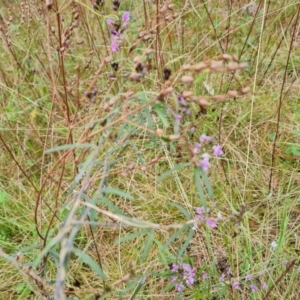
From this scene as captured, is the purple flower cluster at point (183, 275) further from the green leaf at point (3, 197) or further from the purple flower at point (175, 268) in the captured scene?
the green leaf at point (3, 197)

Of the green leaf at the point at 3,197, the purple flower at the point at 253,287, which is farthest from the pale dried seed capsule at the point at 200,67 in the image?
the green leaf at the point at 3,197

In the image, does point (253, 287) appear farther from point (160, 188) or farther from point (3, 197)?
point (3, 197)

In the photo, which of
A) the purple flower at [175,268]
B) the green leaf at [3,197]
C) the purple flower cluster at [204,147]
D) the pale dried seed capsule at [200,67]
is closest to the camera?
the pale dried seed capsule at [200,67]

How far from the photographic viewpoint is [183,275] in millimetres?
1300

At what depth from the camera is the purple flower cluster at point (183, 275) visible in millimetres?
1293

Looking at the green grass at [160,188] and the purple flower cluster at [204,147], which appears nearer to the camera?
the purple flower cluster at [204,147]

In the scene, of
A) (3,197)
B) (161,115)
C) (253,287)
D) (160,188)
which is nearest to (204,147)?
(161,115)

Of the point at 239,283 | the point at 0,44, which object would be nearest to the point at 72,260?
the point at 239,283

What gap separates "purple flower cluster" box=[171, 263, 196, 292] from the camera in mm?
1293

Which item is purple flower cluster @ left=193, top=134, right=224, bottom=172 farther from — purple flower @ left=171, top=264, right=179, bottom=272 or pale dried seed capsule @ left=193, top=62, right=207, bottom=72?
purple flower @ left=171, top=264, right=179, bottom=272

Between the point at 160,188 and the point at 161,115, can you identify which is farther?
the point at 160,188

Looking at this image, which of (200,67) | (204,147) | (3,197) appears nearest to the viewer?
(200,67)

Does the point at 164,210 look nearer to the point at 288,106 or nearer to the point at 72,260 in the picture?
the point at 72,260

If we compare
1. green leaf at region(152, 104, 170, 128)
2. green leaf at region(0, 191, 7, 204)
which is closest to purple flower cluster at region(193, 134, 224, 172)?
green leaf at region(152, 104, 170, 128)
